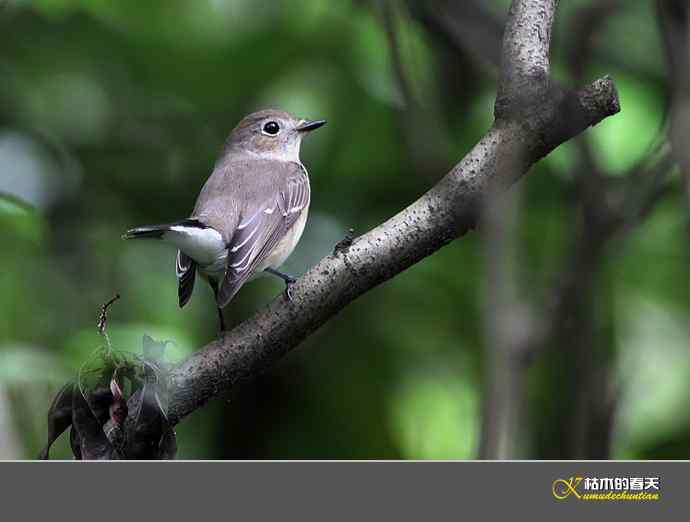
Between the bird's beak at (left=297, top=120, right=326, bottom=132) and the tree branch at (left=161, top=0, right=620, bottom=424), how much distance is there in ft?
6.40

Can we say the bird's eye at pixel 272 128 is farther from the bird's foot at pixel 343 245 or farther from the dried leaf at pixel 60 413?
the dried leaf at pixel 60 413

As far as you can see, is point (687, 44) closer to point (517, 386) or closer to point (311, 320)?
point (517, 386)

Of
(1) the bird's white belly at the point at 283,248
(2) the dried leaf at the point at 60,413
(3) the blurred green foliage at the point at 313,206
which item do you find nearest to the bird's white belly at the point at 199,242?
(1) the bird's white belly at the point at 283,248

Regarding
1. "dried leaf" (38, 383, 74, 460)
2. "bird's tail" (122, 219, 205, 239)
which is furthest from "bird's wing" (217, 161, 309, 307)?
"dried leaf" (38, 383, 74, 460)

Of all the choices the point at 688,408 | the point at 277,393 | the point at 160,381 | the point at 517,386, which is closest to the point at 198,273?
the point at 277,393

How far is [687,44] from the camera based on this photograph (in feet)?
8.91

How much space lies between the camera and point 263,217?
11.6ft

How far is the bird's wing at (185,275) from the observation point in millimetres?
3008

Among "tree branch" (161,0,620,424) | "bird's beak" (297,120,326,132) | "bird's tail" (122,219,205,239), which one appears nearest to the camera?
"tree branch" (161,0,620,424)

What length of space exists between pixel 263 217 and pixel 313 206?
0.80 meters

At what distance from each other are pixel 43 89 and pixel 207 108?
77 centimetres

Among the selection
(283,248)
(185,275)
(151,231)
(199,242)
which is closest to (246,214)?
(283,248)

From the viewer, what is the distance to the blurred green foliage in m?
4.05
